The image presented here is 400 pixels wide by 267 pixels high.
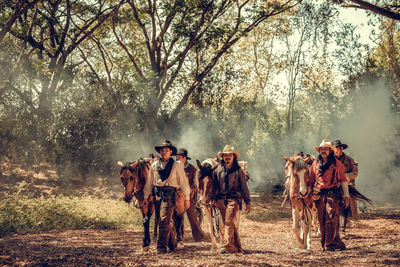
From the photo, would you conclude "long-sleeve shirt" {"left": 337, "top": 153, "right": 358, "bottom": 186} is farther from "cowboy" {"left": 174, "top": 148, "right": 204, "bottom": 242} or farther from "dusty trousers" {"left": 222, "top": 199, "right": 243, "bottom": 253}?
"dusty trousers" {"left": 222, "top": 199, "right": 243, "bottom": 253}

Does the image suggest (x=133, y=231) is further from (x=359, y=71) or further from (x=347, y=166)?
(x=359, y=71)

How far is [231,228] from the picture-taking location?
8.30 meters

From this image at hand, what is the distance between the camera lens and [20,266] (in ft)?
23.8

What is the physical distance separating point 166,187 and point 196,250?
5.04 ft

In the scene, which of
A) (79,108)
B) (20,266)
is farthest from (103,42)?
(20,266)

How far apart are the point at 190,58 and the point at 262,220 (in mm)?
12107

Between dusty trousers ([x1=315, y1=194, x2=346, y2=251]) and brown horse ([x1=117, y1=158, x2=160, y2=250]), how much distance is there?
11.4 ft

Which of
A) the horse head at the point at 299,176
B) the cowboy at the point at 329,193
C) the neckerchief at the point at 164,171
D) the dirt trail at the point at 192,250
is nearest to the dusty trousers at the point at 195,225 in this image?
the dirt trail at the point at 192,250

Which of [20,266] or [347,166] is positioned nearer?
[20,266]

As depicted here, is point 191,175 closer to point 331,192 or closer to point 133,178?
point 133,178

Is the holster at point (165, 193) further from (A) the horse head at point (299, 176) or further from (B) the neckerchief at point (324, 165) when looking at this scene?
(B) the neckerchief at point (324, 165)

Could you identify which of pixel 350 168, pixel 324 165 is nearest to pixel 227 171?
pixel 324 165

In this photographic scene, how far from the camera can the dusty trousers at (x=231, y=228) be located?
8273mm

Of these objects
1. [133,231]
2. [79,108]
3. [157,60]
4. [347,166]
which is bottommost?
[133,231]
